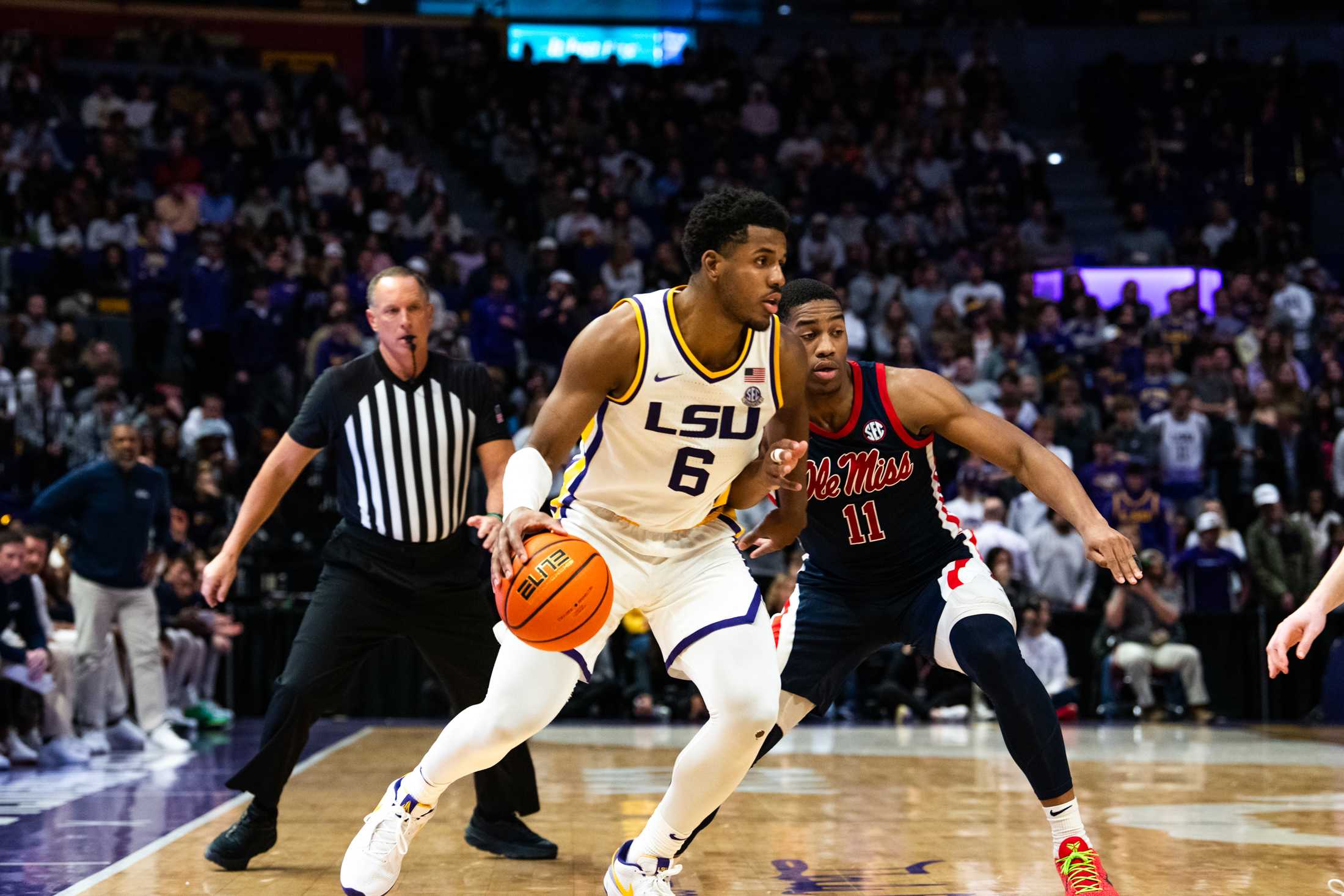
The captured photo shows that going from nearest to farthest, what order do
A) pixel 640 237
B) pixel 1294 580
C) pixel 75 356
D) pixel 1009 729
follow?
pixel 1009 729
pixel 1294 580
pixel 75 356
pixel 640 237

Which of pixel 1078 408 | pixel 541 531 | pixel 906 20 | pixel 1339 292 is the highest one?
pixel 906 20

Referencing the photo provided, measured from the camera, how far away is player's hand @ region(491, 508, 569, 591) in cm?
394

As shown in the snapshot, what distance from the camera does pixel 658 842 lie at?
4.39 meters

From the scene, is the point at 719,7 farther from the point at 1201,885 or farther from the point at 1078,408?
the point at 1201,885

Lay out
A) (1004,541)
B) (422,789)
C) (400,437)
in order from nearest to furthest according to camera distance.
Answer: (422,789) → (400,437) → (1004,541)

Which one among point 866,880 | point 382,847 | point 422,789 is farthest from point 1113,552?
point 382,847

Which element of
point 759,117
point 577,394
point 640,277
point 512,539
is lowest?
point 512,539

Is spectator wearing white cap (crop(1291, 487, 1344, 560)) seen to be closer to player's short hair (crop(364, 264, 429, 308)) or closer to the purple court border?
the purple court border

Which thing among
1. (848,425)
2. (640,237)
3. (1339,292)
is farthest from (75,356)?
(1339,292)

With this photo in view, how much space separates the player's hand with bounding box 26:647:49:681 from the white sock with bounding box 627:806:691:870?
5.19 meters

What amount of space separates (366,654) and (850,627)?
179 cm

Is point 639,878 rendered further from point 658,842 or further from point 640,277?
point 640,277

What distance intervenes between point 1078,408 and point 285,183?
8.93m

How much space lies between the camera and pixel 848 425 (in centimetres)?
500
